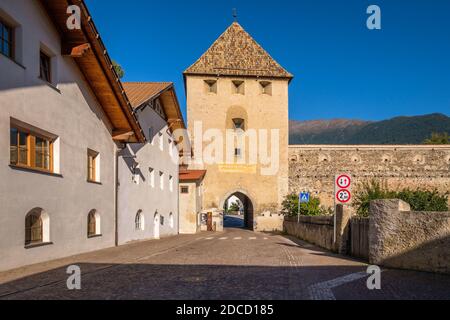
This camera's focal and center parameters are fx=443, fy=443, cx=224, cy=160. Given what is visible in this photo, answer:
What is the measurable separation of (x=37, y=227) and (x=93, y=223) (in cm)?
415

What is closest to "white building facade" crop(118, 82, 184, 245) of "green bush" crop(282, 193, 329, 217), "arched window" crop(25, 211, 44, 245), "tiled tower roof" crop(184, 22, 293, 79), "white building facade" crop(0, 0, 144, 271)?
"white building facade" crop(0, 0, 144, 271)

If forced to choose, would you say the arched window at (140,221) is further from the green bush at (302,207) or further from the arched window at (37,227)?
the green bush at (302,207)

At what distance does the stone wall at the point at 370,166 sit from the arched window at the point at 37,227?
103 ft

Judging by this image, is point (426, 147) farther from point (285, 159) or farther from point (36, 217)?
point (36, 217)

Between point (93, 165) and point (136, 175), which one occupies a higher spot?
point (93, 165)

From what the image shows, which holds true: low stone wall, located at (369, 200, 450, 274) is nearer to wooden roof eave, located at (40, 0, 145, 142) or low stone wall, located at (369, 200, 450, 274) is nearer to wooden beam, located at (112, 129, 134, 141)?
wooden roof eave, located at (40, 0, 145, 142)


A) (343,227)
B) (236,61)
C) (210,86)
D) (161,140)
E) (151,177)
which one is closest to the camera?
(343,227)

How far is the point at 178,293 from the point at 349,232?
7.11m

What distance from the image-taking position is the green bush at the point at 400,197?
3534 cm

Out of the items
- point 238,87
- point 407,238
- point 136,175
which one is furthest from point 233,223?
point 407,238

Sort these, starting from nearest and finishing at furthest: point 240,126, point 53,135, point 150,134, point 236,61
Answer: point 53,135 < point 150,134 < point 240,126 < point 236,61

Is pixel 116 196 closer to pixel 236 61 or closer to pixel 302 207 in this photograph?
pixel 302 207

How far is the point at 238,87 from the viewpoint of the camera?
136 feet
